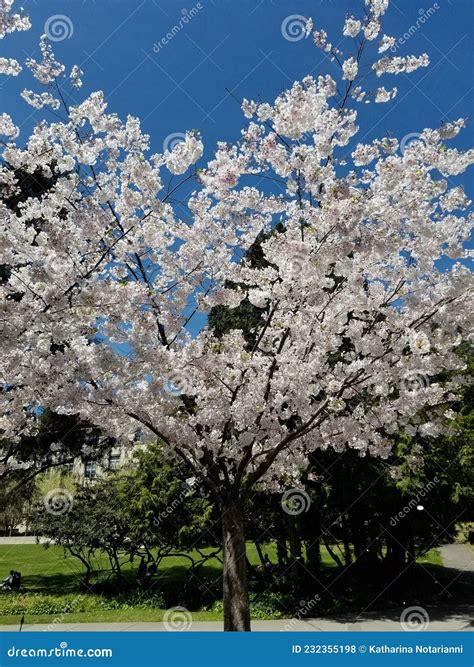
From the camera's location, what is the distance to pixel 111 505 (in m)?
13.9

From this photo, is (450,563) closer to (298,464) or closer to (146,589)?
(146,589)

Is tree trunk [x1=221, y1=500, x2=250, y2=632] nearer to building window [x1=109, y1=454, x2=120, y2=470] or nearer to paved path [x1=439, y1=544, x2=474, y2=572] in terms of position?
building window [x1=109, y1=454, x2=120, y2=470]

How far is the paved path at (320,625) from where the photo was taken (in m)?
9.19

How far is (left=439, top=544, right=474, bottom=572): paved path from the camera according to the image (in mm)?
19131

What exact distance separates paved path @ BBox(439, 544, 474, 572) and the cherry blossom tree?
15.6 metres

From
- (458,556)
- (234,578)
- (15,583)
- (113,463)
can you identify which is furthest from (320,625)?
(113,463)

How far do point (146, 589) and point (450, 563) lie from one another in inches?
486

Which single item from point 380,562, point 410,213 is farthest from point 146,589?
point 410,213

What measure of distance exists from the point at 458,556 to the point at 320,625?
51.9 ft

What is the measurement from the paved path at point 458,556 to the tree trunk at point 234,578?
50.0ft

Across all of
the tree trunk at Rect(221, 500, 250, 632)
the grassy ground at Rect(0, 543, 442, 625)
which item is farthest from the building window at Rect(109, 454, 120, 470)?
the tree trunk at Rect(221, 500, 250, 632)

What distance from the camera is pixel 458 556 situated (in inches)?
897

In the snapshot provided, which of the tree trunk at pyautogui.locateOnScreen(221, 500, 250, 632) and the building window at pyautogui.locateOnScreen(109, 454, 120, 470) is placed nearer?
the tree trunk at pyautogui.locateOnScreen(221, 500, 250, 632)

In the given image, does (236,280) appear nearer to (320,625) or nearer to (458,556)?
(320,625)
